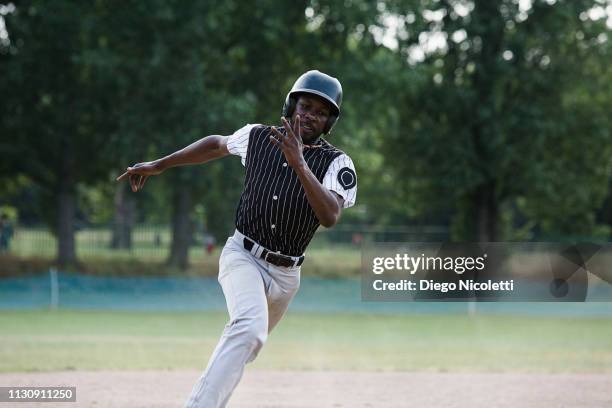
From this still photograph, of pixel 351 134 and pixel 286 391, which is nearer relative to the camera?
pixel 286 391

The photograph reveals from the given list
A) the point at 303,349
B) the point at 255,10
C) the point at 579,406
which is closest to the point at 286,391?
the point at 579,406

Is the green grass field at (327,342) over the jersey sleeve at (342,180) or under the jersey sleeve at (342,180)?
under

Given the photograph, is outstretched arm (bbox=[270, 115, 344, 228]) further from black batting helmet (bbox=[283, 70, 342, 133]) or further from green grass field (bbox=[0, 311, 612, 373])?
green grass field (bbox=[0, 311, 612, 373])

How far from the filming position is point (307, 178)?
5.11 meters

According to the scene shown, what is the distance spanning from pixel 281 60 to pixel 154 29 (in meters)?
5.20

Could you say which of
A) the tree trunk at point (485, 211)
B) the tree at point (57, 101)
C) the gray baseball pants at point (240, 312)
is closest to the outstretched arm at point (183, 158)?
the gray baseball pants at point (240, 312)

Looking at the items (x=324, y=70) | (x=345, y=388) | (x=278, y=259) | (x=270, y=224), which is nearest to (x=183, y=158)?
(x=270, y=224)

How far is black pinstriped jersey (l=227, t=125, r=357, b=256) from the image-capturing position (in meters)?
5.73

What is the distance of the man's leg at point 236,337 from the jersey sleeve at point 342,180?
0.72m

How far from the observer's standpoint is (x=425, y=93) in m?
31.7

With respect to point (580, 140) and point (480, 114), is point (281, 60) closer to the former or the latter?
point (480, 114)

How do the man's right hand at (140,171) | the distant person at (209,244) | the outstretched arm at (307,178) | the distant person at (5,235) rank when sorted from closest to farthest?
the outstretched arm at (307,178) → the man's right hand at (140,171) → the distant person at (5,235) → the distant person at (209,244)

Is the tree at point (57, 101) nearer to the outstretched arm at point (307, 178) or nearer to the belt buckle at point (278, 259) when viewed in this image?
the belt buckle at point (278, 259)

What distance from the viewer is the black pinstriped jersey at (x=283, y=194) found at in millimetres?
5734
